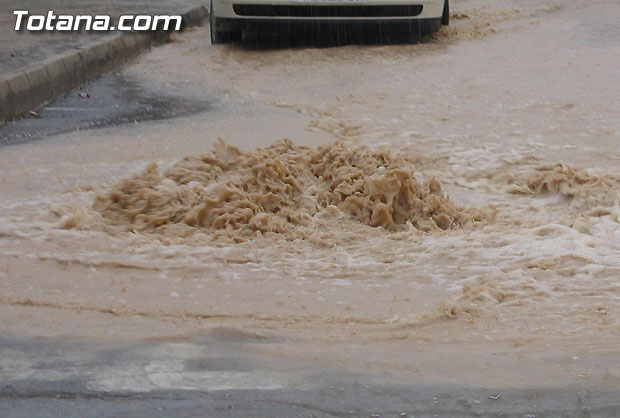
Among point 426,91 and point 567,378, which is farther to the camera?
point 426,91

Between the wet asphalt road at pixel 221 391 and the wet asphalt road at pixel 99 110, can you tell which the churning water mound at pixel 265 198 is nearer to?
the wet asphalt road at pixel 221 391

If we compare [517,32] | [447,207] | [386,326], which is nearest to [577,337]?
[386,326]

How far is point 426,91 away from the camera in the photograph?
7.69 meters

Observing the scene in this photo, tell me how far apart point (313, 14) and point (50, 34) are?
9.47 ft

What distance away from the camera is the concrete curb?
6882 millimetres

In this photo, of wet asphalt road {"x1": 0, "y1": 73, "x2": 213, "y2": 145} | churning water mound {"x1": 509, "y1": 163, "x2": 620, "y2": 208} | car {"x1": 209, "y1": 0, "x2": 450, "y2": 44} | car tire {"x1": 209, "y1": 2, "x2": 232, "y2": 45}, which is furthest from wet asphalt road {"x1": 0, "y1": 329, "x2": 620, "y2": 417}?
car tire {"x1": 209, "y1": 2, "x2": 232, "y2": 45}

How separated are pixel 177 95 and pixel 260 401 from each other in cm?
545

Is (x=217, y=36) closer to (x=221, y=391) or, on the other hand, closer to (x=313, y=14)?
(x=313, y=14)

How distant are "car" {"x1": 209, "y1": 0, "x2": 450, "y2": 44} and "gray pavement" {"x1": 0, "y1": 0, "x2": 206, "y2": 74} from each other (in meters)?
1.43

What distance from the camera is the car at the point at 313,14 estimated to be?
9750 mm

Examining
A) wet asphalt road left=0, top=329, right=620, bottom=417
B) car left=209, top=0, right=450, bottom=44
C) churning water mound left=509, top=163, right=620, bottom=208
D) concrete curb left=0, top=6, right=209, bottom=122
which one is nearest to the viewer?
wet asphalt road left=0, top=329, right=620, bottom=417

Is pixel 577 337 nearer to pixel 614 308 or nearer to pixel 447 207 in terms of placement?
pixel 614 308

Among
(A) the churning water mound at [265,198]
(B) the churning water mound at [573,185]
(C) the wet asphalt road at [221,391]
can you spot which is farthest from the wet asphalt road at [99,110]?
(C) the wet asphalt road at [221,391]

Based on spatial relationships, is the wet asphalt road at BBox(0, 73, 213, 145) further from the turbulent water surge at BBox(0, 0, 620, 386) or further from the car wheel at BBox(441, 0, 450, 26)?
the car wheel at BBox(441, 0, 450, 26)
